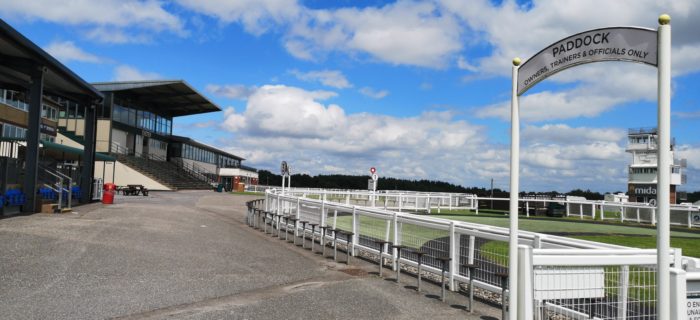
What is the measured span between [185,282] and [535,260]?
20.0ft

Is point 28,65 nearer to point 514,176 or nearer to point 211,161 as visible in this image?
Answer: point 514,176

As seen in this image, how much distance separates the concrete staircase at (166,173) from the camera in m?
55.7

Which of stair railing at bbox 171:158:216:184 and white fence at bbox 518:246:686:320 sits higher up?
stair railing at bbox 171:158:216:184

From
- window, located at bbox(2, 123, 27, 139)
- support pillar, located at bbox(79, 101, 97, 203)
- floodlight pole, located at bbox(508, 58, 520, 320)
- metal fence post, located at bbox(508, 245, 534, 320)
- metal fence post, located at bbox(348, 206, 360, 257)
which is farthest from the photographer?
window, located at bbox(2, 123, 27, 139)

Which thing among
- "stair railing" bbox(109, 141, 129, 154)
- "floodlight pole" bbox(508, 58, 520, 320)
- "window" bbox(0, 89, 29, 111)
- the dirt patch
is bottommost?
the dirt patch

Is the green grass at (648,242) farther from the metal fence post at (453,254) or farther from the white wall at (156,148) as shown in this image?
the white wall at (156,148)

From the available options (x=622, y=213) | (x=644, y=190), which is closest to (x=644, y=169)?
(x=644, y=190)

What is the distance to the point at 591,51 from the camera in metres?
4.55

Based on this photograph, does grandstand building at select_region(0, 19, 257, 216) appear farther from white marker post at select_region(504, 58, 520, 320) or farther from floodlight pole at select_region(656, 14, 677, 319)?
floodlight pole at select_region(656, 14, 677, 319)

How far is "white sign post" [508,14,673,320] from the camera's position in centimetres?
388

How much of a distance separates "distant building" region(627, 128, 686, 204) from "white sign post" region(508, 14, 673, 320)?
208 feet

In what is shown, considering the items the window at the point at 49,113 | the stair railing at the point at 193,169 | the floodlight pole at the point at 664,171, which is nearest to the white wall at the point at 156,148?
the stair railing at the point at 193,169

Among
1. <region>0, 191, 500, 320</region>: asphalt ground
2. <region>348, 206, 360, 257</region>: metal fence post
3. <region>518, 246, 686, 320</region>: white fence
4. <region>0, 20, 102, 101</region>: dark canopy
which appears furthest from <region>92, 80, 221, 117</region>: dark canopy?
<region>518, 246, 686, 320</region>: white fence

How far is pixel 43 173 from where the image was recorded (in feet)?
77.2
